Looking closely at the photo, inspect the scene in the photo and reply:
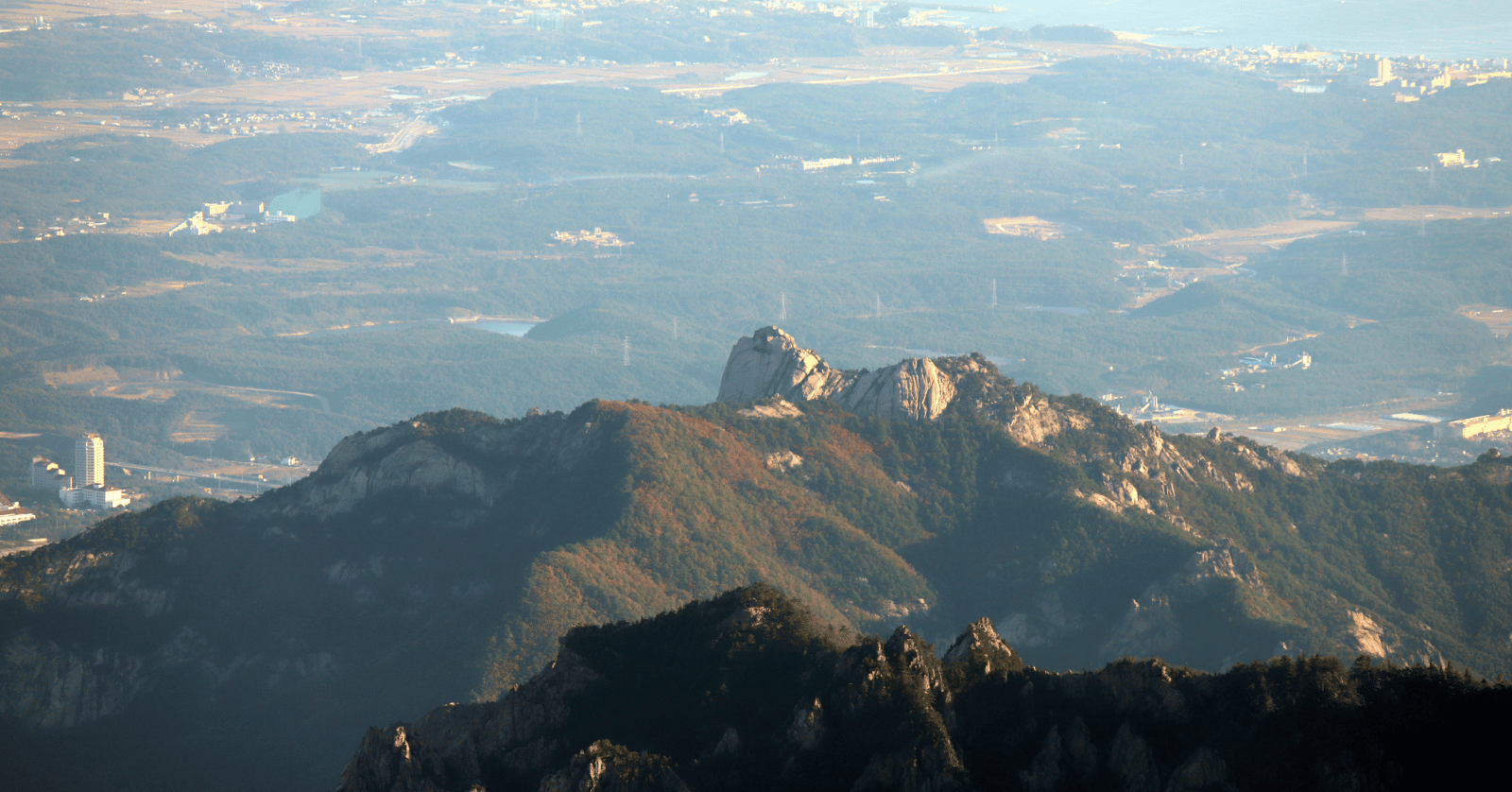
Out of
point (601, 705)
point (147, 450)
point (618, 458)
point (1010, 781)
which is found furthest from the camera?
point (147, 450)

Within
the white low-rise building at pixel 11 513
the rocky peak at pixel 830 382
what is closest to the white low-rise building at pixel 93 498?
the white low-rise building at pixel 11 513

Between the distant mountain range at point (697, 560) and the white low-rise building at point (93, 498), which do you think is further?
the white low-rise building at point (93, 498)

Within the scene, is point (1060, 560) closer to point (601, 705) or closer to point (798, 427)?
point (798, 427)

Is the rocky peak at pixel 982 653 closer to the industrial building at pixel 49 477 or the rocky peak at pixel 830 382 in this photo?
the rocky peak at pixel 830 382

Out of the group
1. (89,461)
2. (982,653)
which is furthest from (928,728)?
(89,461)

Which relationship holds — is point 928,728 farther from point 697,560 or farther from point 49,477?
point 49,477

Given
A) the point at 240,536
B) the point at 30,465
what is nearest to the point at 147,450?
the point at 30,465
